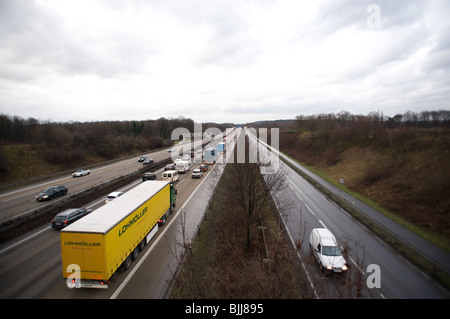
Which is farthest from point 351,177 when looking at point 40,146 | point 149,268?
point 40,146

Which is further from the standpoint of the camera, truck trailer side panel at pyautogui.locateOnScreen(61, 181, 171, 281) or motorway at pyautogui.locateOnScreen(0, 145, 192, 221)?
motorway at pyautogui.locateOnScreen(0, 145, 192, 221)

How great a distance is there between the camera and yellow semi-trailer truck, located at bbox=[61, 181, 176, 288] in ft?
31.4

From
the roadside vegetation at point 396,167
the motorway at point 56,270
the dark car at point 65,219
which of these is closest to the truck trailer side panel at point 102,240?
the motorway at point 56,270

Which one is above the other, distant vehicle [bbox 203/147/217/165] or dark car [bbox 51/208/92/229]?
distant vehicle [bbox 203/147/217/165]

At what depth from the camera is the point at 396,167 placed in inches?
1169

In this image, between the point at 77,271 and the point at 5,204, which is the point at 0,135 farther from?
the point at 77,271

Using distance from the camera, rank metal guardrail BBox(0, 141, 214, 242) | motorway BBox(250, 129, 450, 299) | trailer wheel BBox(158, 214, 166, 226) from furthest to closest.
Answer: trailer wheel BBox(158, 214, 166, 226) < metal guardrail BBox(0, 141, 214, 242) < motorway BBox(250, 129, 450, 299)

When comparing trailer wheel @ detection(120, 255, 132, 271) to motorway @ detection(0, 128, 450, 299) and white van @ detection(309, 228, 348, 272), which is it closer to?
motorway @ detection(0, 128, 450, 299)

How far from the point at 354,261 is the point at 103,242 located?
1428cm

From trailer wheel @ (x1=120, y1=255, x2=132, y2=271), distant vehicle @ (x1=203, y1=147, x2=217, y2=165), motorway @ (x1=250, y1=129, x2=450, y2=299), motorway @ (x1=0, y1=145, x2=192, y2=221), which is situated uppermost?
distant vehicle @ (x1=203, y1=147, x2=217, y2=165)

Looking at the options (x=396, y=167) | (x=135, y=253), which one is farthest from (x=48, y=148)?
(x=396, y=167)

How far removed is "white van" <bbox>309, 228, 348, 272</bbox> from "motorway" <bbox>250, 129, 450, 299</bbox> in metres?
0.50

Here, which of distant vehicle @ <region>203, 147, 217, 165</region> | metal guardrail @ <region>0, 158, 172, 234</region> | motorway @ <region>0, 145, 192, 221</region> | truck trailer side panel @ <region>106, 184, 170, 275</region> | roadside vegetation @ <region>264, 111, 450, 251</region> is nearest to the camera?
truck trailer side panel @ <region>106, 184, 170, 275</region>

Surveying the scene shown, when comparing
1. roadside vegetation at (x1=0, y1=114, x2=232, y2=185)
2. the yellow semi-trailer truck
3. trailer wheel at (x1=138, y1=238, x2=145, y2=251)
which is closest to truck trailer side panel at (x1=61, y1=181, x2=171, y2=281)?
the yellow semi-trailer truck
